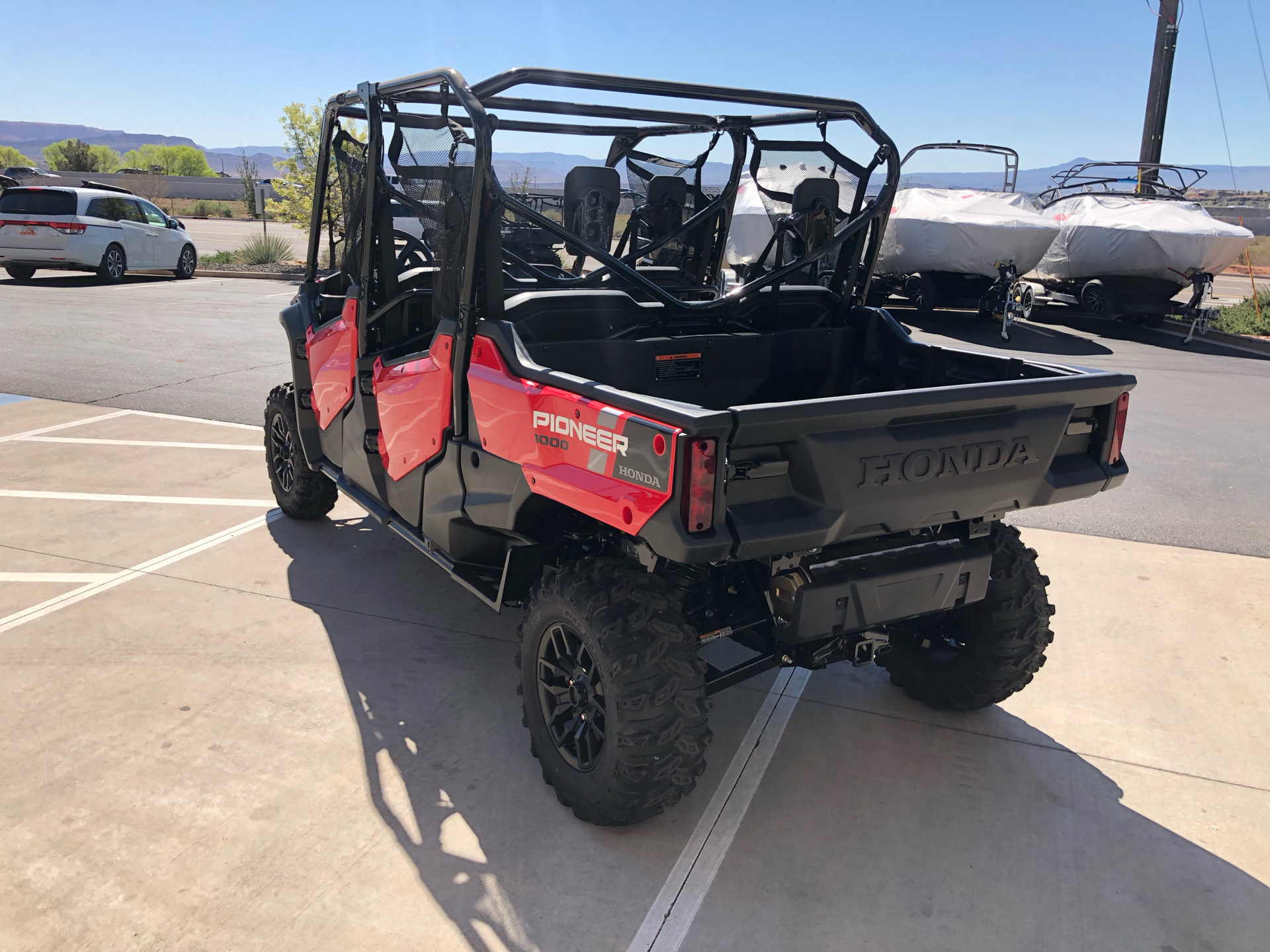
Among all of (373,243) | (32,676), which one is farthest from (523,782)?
(373,243)

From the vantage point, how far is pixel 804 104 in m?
3.62

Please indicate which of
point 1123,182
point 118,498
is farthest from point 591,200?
point 1123,182

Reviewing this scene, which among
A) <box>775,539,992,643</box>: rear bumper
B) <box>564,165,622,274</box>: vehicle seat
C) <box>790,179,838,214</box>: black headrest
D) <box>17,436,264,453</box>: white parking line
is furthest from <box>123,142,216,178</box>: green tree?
<box>775,539,992,643</box>: rear bumper

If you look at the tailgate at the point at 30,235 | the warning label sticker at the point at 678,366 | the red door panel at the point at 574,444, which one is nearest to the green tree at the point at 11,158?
the tailgate at the point at 30,235

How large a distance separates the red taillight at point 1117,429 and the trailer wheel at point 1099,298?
521 inches

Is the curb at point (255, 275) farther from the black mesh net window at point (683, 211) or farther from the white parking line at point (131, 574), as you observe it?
the black mesh net window at point (683, 211)

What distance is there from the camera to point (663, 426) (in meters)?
2.45

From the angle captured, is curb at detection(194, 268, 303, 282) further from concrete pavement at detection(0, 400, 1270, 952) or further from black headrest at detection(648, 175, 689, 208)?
black headrest at detection(648, 175, 689, 208)

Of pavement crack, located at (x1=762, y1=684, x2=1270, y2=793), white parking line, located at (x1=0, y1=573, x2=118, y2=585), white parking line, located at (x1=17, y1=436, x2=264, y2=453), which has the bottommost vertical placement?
pavement crack, located at (x1=762, y1=684, x2=1270, y2=793)

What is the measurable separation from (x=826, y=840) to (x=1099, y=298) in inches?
572

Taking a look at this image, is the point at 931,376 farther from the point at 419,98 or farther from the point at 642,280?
the point at 419,98

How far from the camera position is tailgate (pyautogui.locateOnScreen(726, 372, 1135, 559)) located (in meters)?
2.54

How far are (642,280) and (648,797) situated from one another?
71.2 inches

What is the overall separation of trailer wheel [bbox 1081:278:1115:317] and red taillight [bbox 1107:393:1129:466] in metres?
13.2
